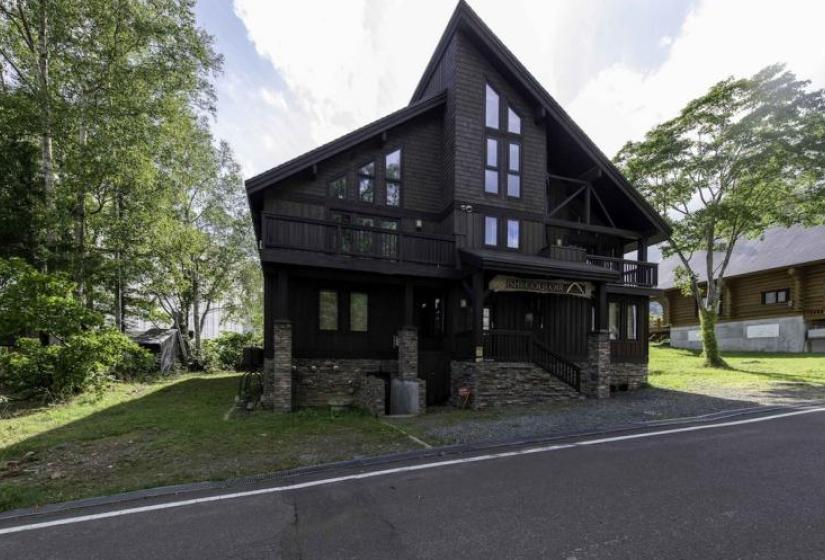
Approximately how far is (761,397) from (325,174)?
51.4 ft

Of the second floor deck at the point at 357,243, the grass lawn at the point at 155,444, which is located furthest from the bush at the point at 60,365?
the second floor deck at the point at 357,243

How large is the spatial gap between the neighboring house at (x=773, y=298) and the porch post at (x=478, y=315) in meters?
25.3

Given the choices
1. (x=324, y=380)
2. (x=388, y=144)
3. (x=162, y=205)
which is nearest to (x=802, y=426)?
(x=324, y=380)

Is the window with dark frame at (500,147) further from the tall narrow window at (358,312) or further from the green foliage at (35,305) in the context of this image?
the green foliage at (35,305)

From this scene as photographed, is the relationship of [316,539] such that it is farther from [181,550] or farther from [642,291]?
[642,291]

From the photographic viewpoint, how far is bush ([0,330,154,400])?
39.7 feet

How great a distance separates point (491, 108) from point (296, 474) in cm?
1455

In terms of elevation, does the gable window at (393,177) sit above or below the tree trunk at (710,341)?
above

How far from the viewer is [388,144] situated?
15.4m

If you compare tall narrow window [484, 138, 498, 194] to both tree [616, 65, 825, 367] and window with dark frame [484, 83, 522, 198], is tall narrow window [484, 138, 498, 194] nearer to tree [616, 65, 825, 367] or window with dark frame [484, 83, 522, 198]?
window with dark frame [484, 83, 522, 198]

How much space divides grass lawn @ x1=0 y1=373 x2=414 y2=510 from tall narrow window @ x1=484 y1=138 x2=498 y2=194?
975 cm

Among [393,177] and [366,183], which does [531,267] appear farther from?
[366,183]

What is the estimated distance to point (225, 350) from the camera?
2712 cm

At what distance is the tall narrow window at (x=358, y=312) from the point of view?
14.6 m
